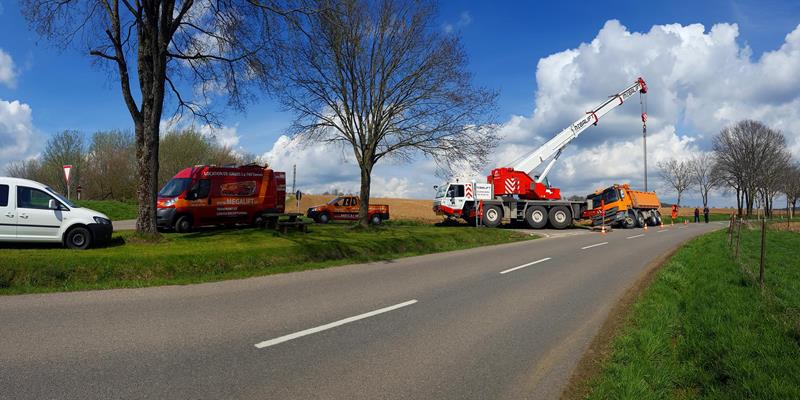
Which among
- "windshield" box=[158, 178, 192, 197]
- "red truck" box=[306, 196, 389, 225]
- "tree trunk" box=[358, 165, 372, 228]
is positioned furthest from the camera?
"red truck" box=[306, 196, 389, 225]

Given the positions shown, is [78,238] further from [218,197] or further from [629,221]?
[629,221]

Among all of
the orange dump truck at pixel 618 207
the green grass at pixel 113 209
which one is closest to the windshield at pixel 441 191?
the orange dump truck at pixel 618 207

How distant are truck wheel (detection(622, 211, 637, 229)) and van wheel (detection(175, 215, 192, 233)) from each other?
28.1 meters

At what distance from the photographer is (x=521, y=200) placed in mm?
29469

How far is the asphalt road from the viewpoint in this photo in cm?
412

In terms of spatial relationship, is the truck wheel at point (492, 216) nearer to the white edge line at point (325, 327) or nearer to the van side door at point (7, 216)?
the white edge line at point (325, 327)

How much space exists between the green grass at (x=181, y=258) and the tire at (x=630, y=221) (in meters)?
21.7

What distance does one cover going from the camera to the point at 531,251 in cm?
1656

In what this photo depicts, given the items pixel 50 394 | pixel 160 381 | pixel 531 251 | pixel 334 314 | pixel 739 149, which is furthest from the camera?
pixel 739 149

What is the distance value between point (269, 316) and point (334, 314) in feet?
2.92

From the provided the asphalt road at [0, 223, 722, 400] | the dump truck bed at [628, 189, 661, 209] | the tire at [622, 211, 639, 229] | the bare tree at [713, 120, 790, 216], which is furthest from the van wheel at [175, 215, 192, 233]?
the bare tree at [713, 120, 790, 216]

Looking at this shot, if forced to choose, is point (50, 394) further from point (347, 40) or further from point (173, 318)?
point (347, 40)

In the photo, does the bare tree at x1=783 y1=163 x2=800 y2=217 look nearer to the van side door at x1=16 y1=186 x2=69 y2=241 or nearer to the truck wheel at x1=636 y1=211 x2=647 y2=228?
the truck wheel at x1=636 y1=211 x2=647 y2=228

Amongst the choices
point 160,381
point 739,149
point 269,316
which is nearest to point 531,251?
point 269,316
